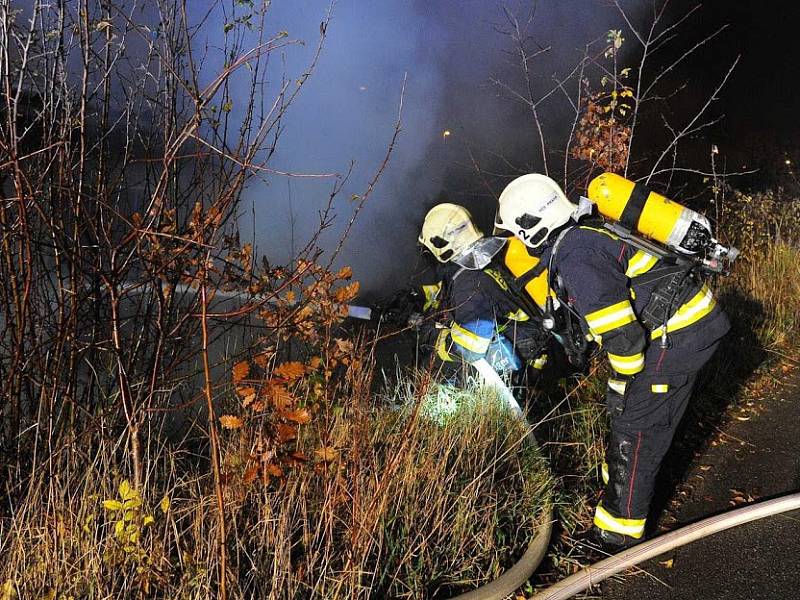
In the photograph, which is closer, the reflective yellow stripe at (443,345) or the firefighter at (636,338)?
the firefighter at (636,338)

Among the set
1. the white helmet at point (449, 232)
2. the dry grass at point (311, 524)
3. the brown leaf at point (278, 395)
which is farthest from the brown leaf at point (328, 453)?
the white helmet at point (449, 232)

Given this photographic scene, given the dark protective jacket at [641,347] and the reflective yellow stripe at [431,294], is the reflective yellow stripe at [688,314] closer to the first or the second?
the dark protective jacket at [641,347]

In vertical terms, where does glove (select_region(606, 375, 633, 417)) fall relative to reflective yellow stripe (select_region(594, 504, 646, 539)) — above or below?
above

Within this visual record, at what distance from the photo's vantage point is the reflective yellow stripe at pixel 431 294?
4.86m

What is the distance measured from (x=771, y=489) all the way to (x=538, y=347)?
1.52 meters

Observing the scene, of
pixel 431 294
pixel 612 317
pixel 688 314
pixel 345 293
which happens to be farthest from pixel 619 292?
pixel 431 294

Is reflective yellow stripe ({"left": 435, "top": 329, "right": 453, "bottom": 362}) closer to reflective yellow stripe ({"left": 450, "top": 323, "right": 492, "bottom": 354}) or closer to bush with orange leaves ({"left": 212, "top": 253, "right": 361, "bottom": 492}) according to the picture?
reflective yellow stripe ({"left": 450, "top": 323, "right": 492, "bottom": 354})

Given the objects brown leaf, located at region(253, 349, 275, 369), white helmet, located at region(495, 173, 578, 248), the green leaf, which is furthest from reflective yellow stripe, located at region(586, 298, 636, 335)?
the green leaf

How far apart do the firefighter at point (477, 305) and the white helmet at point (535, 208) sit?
68 centimetres

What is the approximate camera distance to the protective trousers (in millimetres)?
3461

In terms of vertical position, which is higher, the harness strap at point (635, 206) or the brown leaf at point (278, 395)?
the harness strap at point (635, 206)

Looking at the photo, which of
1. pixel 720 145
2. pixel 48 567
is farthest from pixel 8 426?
pixel 720 145

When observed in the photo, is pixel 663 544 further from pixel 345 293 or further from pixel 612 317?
pixel 345 293

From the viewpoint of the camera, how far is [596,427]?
442cm
